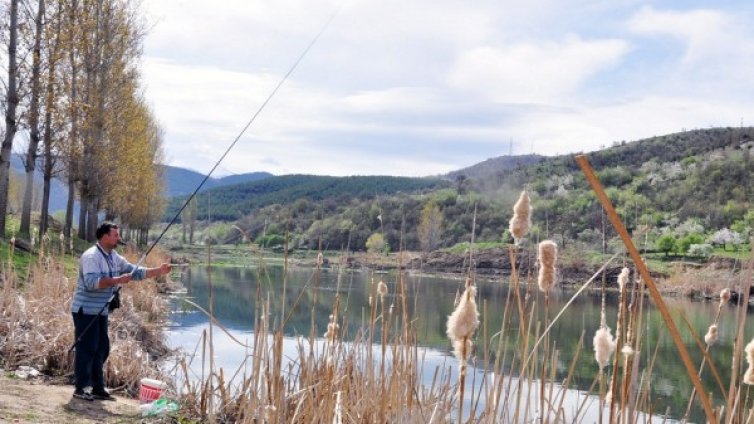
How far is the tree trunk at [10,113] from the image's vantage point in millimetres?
17078

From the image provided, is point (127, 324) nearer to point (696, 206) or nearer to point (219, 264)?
point (696, 206)

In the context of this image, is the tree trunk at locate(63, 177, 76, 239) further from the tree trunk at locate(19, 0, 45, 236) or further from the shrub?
the shrub

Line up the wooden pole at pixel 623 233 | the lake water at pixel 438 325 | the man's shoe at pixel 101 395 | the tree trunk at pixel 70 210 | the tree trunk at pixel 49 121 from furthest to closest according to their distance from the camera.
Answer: the tree trunk at pixel 70 210
the tree trunk at pixel 49 121
the lake water at pixel 438 325
the man's shoe at pixel 101 395
the wooden pole at pixel 623 233

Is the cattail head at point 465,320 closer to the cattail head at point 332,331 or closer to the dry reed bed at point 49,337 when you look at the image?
the cattail head at point 332,331

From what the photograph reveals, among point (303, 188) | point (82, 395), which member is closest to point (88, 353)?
point (82, 395)

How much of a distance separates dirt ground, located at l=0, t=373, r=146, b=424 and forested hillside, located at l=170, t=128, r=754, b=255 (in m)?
1.71

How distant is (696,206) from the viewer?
31578mm

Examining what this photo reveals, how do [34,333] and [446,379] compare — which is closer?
[446,379]

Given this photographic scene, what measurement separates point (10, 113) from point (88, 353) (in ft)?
41.8

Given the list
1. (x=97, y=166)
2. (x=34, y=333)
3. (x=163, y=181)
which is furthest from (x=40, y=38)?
(x=163, y=181)

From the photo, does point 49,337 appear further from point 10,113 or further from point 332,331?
point 10,113

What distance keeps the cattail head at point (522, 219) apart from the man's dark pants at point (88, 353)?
16.3ft

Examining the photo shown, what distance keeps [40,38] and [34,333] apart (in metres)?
12.8

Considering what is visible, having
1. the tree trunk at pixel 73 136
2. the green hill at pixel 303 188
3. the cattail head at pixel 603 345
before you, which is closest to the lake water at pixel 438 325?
the tree trunk at pixel 73 136
